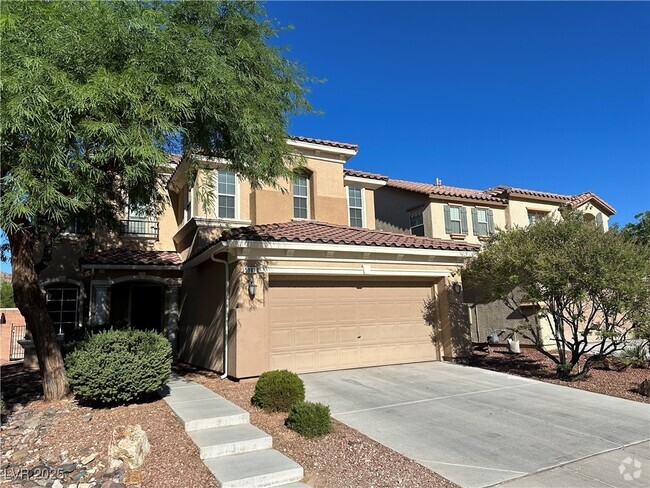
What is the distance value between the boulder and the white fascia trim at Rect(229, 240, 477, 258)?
17.2ft

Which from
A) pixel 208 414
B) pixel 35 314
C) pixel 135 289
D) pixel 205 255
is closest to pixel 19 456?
pixel 208 414

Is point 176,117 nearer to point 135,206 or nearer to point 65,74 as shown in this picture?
point 65,74

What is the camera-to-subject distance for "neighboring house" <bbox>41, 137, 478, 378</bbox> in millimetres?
10484

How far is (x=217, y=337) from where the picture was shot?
11227mm

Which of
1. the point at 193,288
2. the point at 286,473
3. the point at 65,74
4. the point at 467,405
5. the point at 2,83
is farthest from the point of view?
the point at 193,288

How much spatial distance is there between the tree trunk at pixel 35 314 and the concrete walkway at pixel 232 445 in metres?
2.07

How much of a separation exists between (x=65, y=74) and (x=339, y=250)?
7.20 meters

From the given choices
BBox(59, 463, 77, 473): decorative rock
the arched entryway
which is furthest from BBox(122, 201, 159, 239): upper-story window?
BBox(59, 463, 77, 473): decorative rock

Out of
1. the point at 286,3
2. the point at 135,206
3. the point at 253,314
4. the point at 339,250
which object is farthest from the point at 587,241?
the point at 135,206

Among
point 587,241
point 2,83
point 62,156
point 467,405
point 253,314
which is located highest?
point 2,83

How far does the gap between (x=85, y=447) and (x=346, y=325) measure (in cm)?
705

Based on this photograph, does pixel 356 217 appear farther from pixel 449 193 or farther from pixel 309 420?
pixel 309 420

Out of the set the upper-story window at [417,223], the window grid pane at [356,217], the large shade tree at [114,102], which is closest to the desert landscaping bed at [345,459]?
the large shade tree at [114,102]

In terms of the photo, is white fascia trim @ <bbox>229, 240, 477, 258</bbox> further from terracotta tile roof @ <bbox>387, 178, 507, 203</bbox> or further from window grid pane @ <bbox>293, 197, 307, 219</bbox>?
terracotta tile roof @ <bbox>387, 178, 507, 203</bbox>
